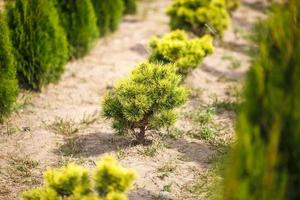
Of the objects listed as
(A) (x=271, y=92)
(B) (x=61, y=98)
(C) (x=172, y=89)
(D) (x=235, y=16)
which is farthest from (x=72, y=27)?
(A) (x=271, y=92)

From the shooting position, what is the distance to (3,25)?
22.9 ft

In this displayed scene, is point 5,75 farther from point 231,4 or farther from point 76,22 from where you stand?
point 231,4

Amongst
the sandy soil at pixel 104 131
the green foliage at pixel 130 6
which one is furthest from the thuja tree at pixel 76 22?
the green foliage at pixel 130 6

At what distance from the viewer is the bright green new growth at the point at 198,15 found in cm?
1028

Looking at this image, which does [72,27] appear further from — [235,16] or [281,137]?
[281,137]

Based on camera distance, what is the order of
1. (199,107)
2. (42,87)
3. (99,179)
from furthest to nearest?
(42,87) → (199,107) → (99,179)

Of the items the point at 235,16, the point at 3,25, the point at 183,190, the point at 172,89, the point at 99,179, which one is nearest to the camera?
the point at 99,179

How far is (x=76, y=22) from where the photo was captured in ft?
31.6

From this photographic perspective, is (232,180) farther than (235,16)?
No

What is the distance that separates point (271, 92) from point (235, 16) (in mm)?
11229

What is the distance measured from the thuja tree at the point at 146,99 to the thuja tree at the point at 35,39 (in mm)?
2389

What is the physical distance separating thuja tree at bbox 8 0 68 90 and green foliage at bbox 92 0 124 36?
2661 millimetres

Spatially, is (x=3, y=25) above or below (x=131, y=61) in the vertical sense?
above

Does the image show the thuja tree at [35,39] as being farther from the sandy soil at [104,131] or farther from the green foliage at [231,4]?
the green foliage at [231,4]
